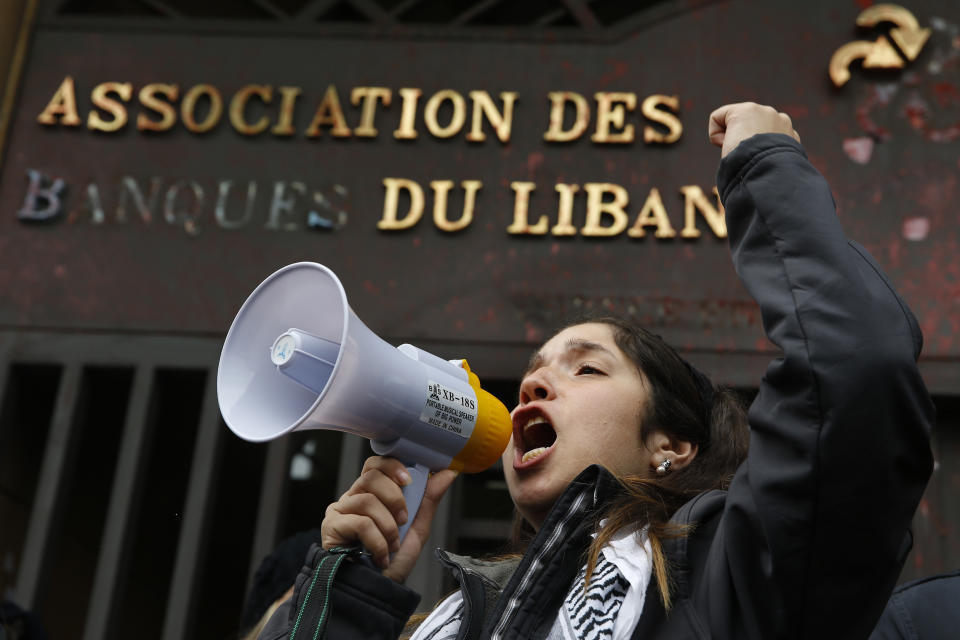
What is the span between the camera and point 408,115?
4.81 meters

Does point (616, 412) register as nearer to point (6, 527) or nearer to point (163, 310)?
point (163, 310)

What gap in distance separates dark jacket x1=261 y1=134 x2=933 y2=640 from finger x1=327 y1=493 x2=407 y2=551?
0.28 metres

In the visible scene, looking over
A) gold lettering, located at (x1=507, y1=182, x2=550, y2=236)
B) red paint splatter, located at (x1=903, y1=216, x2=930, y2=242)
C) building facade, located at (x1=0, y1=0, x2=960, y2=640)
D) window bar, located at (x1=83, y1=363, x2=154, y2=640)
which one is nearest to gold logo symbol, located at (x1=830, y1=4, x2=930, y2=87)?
building facade, located at (x1=0, y1=0, x2=960, y2=640)

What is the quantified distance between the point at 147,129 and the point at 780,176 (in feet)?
13.1

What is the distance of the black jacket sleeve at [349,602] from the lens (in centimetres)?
156

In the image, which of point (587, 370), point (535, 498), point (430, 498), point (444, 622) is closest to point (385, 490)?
point (430, 498)

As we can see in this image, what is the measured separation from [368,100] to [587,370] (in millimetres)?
3046

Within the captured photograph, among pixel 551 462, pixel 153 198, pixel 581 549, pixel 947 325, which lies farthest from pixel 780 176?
pixel 153 198

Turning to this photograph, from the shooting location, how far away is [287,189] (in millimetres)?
4738

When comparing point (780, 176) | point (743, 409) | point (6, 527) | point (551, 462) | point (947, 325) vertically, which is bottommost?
point (6, 527)

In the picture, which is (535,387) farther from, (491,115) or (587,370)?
(491,115)

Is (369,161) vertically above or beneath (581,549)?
above

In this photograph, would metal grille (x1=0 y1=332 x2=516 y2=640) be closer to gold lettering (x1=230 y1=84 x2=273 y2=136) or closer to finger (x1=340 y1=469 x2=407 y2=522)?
gold lettering (x1=230 y1=84 x2=273 y2=136)

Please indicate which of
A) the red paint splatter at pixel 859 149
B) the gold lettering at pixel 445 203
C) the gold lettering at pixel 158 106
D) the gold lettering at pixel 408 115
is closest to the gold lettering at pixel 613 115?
the gold lettering at pixel 445 203
